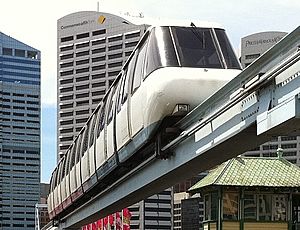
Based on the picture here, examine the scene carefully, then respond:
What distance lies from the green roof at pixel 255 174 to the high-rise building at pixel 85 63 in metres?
99.8

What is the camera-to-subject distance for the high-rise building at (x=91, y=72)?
448ft

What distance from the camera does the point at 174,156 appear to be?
1575cm

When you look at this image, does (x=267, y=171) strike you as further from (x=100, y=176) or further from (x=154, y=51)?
(x=154, y=51)

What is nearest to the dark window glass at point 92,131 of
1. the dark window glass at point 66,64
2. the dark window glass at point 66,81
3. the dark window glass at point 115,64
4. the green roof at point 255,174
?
the green roof at point 255,174

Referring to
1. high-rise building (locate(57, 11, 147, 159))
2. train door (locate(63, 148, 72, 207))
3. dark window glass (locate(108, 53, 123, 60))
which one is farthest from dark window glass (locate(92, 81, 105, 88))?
train door (locate(63, 148, 72, 207))

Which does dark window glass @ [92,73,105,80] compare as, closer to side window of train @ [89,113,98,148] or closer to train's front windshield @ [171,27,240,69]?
side window of train @ [89,113,98,148]

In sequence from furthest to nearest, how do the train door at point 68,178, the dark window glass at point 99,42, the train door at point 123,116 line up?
the dark window glass at point 99,42 < the train door at point 68,178 < the train door at point 123,116

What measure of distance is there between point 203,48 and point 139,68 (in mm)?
1510

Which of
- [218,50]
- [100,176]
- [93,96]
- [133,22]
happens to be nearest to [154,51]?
[218,50]

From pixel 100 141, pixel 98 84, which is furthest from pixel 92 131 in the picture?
pixel 98 84

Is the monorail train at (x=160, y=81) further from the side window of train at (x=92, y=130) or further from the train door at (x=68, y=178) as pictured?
the train door at (x=68, y=178)

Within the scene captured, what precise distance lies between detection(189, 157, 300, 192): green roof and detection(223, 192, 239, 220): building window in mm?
551

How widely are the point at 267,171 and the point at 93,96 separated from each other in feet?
363

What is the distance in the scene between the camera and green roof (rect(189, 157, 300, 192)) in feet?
100
